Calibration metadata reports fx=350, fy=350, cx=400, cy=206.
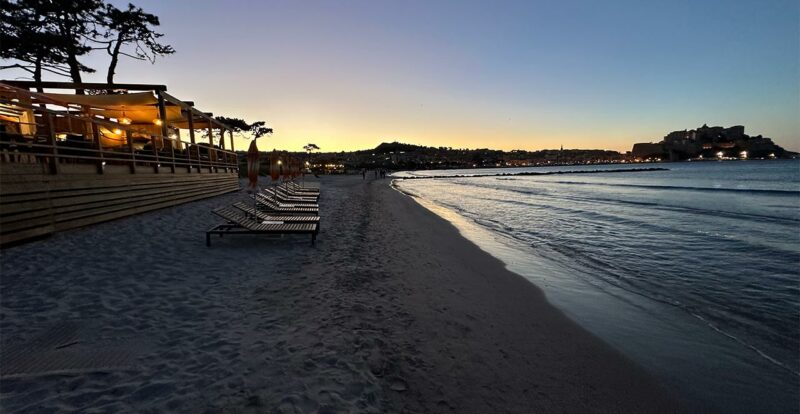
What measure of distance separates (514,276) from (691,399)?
3.72 metres

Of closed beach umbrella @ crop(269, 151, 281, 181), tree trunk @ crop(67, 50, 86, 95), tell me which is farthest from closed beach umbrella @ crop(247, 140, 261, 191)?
tree trunk @ crop(67, 50, 86, 95)

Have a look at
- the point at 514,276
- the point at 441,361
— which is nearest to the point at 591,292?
the point at 514,276

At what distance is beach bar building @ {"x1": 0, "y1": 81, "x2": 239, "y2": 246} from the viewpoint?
6859 millimetres

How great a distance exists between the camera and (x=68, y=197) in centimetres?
802

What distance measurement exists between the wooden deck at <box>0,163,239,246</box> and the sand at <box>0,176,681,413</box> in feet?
1.85

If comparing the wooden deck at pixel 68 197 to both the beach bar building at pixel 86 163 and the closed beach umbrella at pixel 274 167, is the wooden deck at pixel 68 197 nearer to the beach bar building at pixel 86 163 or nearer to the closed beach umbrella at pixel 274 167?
the beach bar building at pixel 86 163

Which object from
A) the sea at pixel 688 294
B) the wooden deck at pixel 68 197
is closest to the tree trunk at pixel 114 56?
the wooden deck at pixel 68 197

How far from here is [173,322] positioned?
4.02m

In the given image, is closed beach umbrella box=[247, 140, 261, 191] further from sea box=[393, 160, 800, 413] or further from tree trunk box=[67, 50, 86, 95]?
tree trunk box=[67, 50, 86, 95]

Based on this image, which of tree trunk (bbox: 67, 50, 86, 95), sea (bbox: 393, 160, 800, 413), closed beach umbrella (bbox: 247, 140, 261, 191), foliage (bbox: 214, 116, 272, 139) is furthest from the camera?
foliage (bbox: 214, 116, 272, 139)

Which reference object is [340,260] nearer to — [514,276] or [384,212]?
[514,276]

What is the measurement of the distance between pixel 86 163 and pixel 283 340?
955cm

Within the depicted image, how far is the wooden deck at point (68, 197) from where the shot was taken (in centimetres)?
657

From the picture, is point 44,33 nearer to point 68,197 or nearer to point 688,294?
point 68,197
